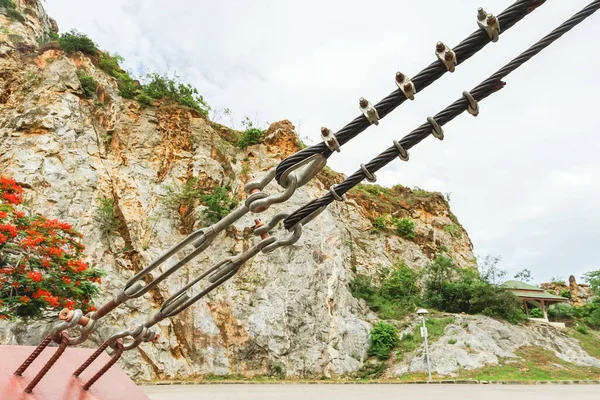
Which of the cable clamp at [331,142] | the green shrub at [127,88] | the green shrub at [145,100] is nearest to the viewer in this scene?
the cable clamp at [331,142]

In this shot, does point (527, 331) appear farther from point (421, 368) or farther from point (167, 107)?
point (167, 107)

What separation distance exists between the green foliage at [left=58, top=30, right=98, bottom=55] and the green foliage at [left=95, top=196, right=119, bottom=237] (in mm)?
9358

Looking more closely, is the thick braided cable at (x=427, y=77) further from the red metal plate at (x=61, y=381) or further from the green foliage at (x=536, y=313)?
the green foliage at (x=536, y=313)

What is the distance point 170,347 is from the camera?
50.7 feet

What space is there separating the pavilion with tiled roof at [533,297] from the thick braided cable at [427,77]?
3177cm

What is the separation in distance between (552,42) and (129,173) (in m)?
20.4

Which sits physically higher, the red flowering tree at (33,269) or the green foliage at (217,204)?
the green foliage at (217,204)

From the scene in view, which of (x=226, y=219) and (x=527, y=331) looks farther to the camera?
(x=527, y=331)

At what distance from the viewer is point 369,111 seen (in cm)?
111

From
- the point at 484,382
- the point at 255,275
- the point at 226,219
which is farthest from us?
the point at 255,275

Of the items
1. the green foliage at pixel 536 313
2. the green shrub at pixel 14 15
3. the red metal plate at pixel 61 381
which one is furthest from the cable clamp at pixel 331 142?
the green foliage at pixel 536 313

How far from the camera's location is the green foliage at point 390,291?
20672mm

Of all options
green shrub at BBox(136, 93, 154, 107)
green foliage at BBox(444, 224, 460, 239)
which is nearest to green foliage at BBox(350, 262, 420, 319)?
green foliage at BBox(444, 224, 460, 239)

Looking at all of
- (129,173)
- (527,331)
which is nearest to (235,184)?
(129,173)
